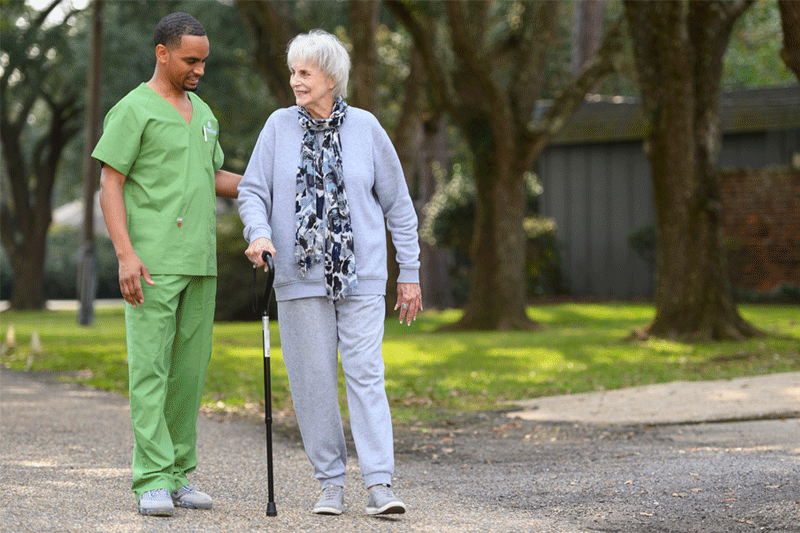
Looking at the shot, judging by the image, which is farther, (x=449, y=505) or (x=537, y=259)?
(x=537, y=259)

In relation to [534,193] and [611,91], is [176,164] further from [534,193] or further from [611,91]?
[611,91]

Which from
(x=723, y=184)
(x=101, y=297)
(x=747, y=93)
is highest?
(x=747, y=93)

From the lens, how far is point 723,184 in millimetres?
21125

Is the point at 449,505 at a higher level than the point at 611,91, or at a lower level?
lower

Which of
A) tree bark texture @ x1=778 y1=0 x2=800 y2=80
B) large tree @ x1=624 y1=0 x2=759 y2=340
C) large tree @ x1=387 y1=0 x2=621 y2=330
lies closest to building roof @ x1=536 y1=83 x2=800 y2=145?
large tree @ x1=387 y1=0 x2=621 y2=330

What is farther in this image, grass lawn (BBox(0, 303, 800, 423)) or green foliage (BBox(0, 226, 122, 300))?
green foliage (BBox(0, 226, 122, 300))

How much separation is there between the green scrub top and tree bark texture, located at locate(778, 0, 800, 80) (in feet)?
22.8

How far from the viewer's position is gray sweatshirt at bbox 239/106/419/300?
4.12m

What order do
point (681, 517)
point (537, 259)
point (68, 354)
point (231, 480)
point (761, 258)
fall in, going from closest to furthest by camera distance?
1. point (681, 517)
2. point (231, 480)
3. point (68, 354)
4. point (761, 258)
5. point (537, 259)

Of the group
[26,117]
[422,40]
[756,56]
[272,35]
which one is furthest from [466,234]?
[756,56]

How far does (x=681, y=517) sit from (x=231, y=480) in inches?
89.6

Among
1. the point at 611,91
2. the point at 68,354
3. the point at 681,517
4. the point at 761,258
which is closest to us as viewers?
the point at 681,517

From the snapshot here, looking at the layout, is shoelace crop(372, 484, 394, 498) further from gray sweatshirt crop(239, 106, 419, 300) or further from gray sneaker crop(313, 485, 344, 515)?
gray sweatshirt crop(239, 106, 419, 300)

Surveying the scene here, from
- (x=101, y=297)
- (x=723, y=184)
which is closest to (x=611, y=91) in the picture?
(x=723, y=184)
